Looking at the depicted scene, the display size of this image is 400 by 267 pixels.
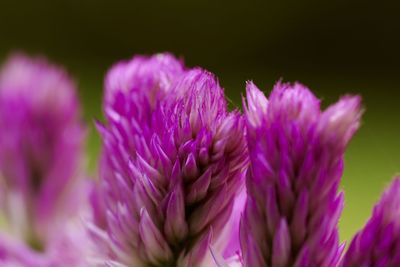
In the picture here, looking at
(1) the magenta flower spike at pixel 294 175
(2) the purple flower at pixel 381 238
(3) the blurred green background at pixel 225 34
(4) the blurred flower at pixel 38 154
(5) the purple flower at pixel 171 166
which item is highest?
(3) the blurred green background at pixel 225 34

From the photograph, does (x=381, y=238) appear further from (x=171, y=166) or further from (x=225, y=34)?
(x=225, y=34)

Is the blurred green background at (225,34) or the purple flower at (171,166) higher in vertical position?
the blurred green background at (225,34)

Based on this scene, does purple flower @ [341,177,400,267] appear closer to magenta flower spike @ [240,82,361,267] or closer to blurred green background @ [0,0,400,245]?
magenta flower spike @ [240,82,361,267]

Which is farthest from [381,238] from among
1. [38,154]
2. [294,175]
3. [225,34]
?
[225,34]

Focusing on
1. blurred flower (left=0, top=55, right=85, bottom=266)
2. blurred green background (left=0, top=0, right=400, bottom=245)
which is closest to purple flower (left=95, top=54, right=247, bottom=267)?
blurred flower (left=0, top=55, right=85, bottom=266)

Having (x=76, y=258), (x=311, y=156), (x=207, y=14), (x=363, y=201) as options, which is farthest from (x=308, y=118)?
(x=207, y=14)

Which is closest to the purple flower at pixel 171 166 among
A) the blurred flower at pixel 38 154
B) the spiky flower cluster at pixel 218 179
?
the spiky flower cluster at pixel 218 179

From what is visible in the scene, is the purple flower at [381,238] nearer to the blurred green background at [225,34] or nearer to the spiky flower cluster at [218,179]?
the spiky flower cluster at [218,179]
